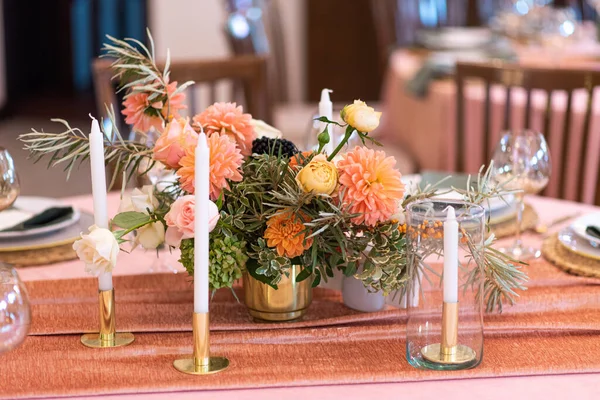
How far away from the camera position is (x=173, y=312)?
3.87 feet

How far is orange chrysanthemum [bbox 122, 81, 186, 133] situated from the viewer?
1.16 m

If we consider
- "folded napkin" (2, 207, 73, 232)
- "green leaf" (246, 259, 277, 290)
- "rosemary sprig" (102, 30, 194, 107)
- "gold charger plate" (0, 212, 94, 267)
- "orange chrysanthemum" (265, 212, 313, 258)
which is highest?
"rosemary sprig" (102, 30, 194, 107)

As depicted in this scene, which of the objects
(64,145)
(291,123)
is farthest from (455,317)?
(291,123)

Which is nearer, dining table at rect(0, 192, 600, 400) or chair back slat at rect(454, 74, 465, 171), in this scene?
dining table at rect(0, 192, 600, 400)

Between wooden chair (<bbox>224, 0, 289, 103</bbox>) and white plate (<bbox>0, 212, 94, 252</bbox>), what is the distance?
160 centimetres

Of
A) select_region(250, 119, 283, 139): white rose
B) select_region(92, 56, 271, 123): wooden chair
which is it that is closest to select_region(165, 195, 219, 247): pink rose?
select_region(250, 119, 283, 139): white rose

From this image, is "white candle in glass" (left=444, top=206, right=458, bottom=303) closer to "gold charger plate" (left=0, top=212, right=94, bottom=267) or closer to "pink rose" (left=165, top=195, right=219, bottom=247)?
"pink rose" (left=165, top=195, right=219, bottom=247)

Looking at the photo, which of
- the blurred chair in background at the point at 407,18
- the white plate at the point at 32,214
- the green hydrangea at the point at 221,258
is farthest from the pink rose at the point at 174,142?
the blurred chair in background at the point at 407,18

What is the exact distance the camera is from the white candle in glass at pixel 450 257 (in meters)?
0.95

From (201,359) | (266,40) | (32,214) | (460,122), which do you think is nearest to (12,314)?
(201,359)

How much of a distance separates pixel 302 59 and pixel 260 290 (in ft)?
14.6

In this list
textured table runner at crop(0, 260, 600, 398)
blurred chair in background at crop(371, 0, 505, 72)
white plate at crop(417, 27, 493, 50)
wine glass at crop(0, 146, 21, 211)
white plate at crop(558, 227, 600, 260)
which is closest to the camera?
textured table runner at crop(0, 260, 600, 398)

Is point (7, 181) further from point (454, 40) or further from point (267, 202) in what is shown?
point (454, 40)

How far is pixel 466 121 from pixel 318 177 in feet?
5.59
